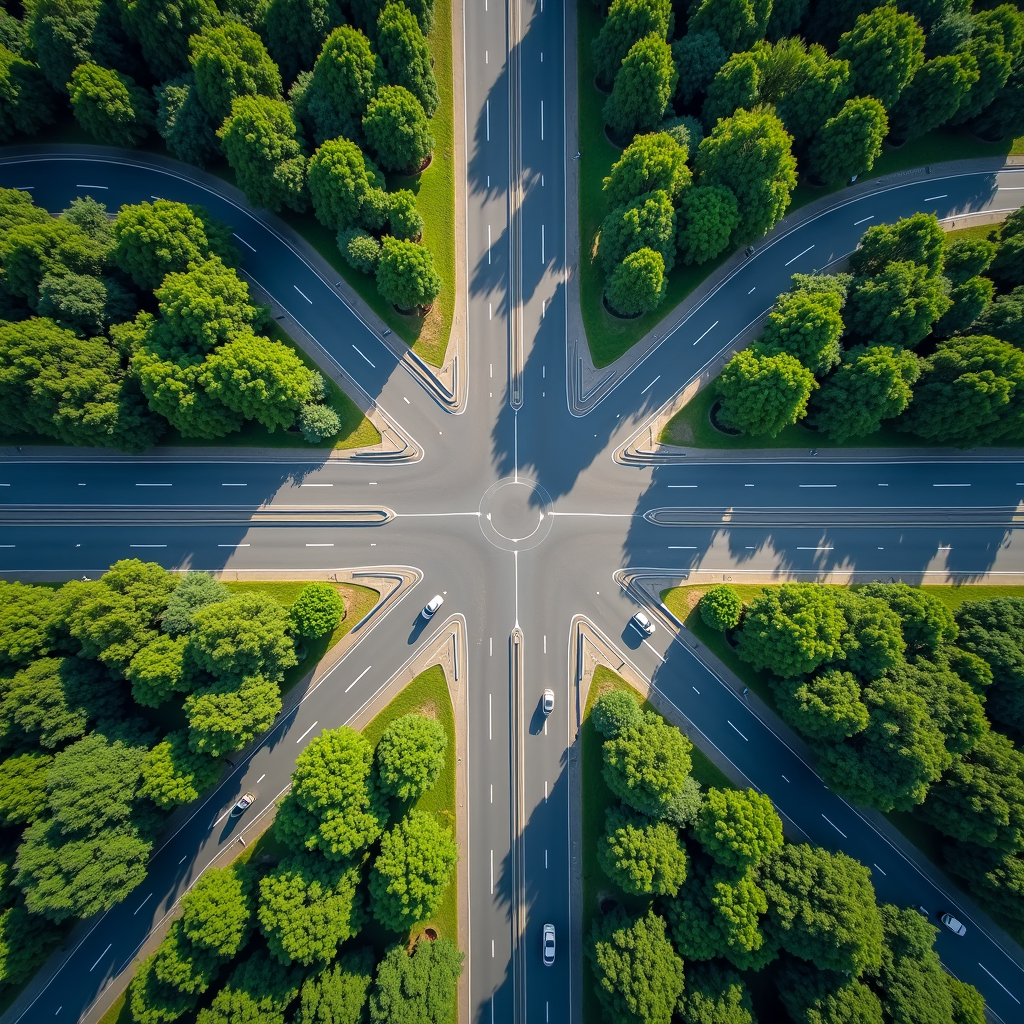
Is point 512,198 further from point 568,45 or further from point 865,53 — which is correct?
point 865,53

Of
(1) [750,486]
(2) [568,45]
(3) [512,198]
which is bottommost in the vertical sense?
(1) [750,486]

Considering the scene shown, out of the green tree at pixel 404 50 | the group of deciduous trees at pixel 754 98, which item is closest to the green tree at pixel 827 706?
the group of deciduous trees at pixel 754 98

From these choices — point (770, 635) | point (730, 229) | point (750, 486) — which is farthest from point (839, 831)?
point (730, 229)

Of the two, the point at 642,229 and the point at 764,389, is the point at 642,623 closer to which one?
the point at 764,389

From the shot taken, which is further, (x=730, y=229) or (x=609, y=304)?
(x=609, y=304)

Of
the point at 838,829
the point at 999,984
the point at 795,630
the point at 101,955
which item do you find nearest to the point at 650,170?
the point at 795,630
